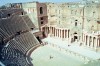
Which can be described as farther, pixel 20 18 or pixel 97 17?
pixel 20 18

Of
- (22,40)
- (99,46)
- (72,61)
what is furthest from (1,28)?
(99,46)

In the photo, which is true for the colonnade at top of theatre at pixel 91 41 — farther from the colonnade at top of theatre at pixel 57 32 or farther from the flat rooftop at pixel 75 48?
the colonnade at top of theatre at pixel 57 32

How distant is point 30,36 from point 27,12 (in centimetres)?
908

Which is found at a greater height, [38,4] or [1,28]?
[38,4]

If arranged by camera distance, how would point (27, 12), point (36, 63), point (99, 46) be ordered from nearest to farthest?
point (36, 63) → point (99, 46) → point (27, 12)

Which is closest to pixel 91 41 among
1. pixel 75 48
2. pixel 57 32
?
pixel 75 48

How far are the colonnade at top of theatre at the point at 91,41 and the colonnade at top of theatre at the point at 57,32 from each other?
18.2ft

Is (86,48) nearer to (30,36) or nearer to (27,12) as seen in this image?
(30,36)

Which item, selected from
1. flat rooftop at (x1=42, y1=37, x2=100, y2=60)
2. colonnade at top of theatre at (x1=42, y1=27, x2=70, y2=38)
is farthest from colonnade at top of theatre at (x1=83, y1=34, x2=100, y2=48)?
colonnade at top of theatre at (x1=42, y1=27, x2=70, y2=38)

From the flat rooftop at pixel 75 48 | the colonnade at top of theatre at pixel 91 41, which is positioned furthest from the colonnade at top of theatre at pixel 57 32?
the colonnade at top of theatre at pixel 91 41

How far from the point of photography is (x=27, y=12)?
41.4 m

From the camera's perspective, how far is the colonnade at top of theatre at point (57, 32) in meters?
38.3

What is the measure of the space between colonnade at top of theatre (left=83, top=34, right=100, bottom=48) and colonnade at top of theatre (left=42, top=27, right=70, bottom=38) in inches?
218

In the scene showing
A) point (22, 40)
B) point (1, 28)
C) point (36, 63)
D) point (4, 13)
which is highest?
point (4, 13)
